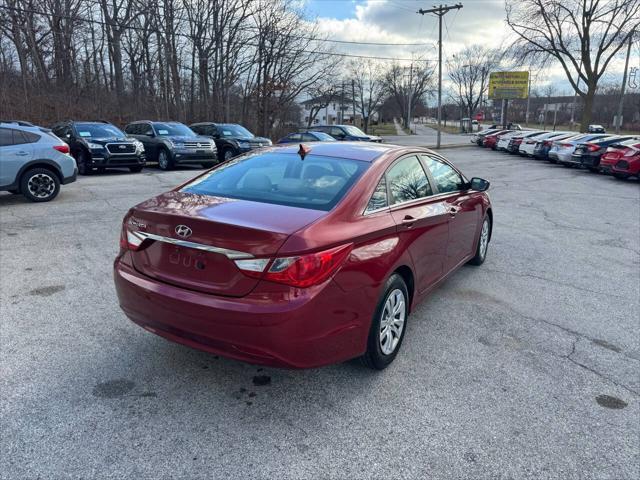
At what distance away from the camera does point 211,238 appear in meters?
2.77

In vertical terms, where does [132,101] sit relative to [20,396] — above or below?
above

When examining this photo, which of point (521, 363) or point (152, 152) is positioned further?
point (152, 152)

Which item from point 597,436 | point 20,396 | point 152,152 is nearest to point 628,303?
point 597,436

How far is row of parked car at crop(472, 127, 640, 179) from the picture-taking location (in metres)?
16.5

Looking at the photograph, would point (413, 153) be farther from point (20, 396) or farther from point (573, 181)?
point (573, 181)

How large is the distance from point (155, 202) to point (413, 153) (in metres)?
2.27

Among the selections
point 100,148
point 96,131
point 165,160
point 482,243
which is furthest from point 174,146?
point 482,243

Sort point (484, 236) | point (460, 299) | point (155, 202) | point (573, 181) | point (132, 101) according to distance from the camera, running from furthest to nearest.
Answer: point (132, 101), point (573, 181), point (484, 236), point (460, 299), point (155, 202)

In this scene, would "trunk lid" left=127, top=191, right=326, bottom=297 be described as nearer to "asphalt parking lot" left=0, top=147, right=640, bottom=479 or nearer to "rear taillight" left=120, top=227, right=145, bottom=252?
"rear taillight" left=120, top=227, right=145, bottom=252

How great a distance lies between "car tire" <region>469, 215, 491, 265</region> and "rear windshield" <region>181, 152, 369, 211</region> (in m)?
2.81

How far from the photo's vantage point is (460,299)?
16.1ft

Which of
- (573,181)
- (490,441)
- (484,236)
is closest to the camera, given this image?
(490,441)

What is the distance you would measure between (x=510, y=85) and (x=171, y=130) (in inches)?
1991

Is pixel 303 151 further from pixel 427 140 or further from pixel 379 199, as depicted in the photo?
pixel 427 140
